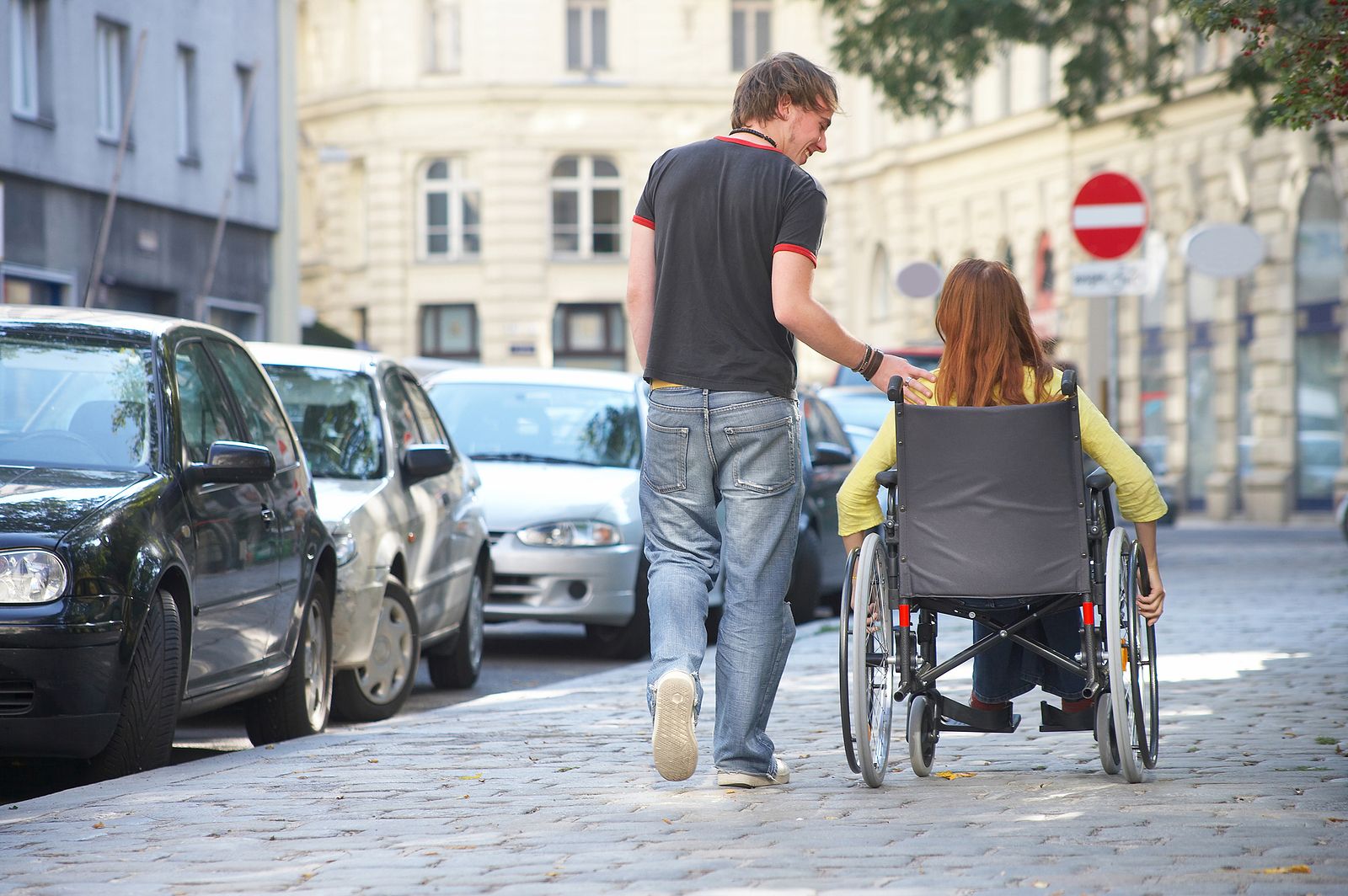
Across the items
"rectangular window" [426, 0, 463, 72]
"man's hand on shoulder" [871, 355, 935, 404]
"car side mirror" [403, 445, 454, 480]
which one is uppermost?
"rectangular window" [426, 0, 463, 72]

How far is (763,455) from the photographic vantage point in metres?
6.24

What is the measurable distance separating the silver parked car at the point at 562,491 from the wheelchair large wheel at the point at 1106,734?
19.3ft

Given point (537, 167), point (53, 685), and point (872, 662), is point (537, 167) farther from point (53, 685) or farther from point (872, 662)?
point (872, 662)

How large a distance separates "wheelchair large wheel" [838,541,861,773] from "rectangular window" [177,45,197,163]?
24.3 m

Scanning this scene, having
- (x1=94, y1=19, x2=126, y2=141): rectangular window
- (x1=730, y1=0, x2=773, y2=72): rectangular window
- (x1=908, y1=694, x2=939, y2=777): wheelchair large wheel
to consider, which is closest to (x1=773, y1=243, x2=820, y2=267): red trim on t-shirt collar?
(x1=908, y1=694, x2=939, y2=777): wheelchair large wheel

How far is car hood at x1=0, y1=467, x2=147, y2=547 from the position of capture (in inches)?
265

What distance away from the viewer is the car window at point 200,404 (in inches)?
305

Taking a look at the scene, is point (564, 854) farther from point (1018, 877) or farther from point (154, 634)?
point (154, 634)

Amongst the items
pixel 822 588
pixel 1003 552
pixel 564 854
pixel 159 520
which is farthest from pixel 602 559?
pixel 564 854

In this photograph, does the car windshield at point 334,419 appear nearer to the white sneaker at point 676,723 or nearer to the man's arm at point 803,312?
the man's arm at point 803,312

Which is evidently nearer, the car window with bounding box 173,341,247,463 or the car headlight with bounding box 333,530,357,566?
the car window with bounding box 173,341,247,463

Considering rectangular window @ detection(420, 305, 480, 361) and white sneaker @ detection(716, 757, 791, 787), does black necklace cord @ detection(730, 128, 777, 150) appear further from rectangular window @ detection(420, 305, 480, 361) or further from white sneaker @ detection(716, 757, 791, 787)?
rectangular window @ detection(420, 305, 480, 361)

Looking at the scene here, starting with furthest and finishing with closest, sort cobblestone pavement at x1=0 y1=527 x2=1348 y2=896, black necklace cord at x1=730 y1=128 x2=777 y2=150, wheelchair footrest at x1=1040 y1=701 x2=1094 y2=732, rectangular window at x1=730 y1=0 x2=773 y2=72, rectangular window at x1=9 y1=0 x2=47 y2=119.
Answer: rectangular window at x1=730 y1=0 x2=773 y2=72 → rectangular window at x1=9 y1=0 x2=47 y2=119 → wheelchair footrest at x1=1040 y1=701 x2=1094 y2=732 → black necklace cord at x1=730 y1=128 x2=777 y2=150 → cobblestone pavement at x1=0 y1=527 x2=1348 y2=896

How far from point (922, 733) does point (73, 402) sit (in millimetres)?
3122
